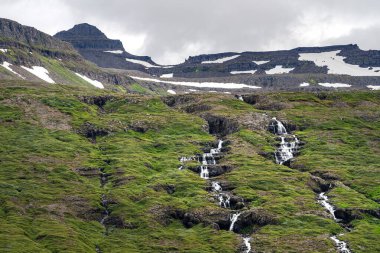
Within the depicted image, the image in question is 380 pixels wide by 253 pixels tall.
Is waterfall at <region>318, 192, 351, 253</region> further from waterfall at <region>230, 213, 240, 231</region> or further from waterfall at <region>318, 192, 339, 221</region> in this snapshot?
waterfall at <region>230, 213, 240, 231</region>

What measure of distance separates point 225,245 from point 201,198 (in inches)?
1107

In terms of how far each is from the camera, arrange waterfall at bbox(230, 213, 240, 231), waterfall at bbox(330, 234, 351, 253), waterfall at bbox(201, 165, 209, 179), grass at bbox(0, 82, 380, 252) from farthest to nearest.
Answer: waterfall at bbox(201, 165, 209, 179) → waterfall at bbox(230, 213, 240, 231) → grass at bbox(0, 82, 380, 252) → waterfall at bbox(330, 234, 351, 253)

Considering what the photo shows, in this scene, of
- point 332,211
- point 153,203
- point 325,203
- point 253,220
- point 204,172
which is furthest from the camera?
point 204,172

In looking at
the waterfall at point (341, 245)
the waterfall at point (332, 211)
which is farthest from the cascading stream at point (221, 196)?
the waterfall at point (332, 211)

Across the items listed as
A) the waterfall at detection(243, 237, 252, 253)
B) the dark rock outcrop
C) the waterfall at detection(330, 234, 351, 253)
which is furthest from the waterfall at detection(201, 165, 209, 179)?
the waterfall at detection(330, 234, 351, 253)

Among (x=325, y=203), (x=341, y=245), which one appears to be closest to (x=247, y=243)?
(x=341, y=245)

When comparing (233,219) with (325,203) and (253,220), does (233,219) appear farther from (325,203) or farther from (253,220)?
(325,203)

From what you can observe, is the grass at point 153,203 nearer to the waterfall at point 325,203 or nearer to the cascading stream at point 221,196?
the waterfall at point 325,203

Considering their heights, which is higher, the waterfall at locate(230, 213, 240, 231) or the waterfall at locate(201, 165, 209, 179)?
the waterfall at locate(201, 165, 209, 179)

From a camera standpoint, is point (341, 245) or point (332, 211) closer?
point (341, 245)

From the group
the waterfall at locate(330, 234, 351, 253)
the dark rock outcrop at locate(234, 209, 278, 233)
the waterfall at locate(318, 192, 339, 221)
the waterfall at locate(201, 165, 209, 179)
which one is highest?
the waterfall at locate(201, 165, 209, 179)

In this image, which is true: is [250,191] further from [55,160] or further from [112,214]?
[55,160]

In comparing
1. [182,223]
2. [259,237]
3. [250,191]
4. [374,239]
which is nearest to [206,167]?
[250,191]

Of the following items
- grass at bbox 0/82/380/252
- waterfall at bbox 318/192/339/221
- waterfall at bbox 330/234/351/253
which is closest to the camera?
waterfall at bbox 330/234/351/253
